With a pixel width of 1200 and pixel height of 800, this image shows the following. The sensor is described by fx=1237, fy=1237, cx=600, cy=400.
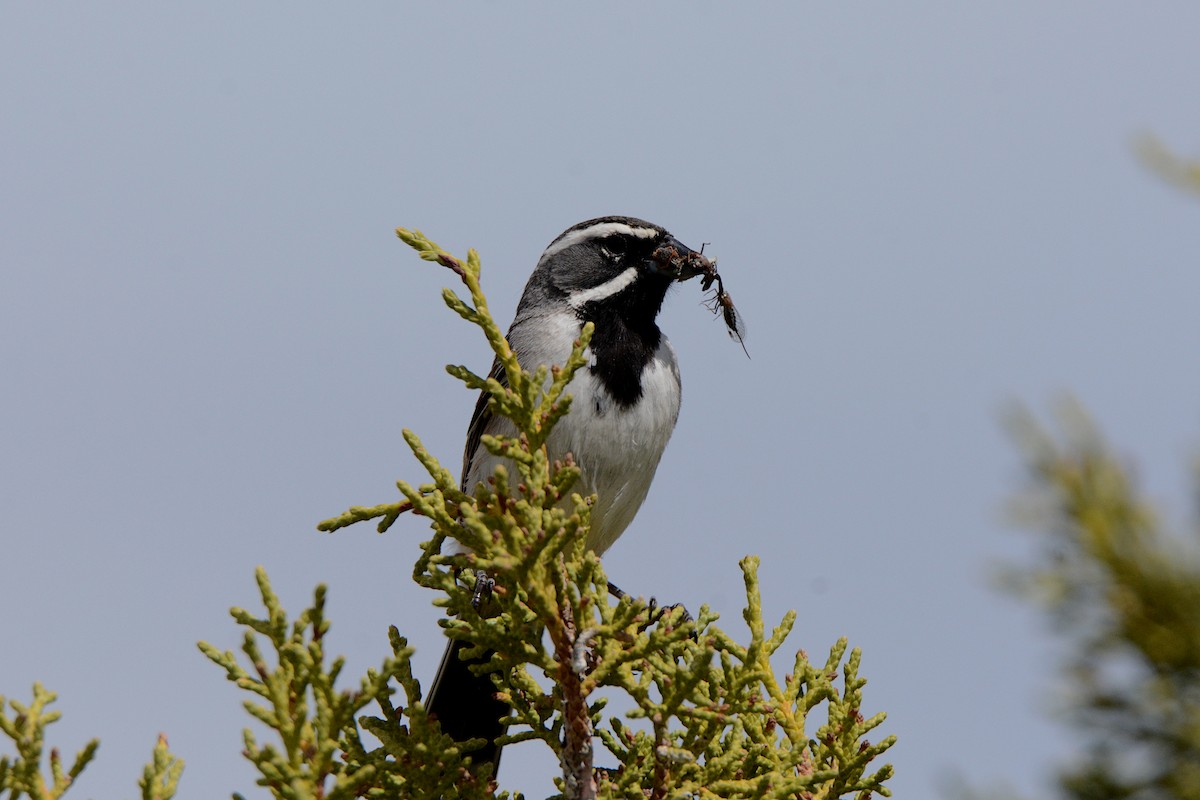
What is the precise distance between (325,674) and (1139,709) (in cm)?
204

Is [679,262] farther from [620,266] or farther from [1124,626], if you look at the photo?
[1124,626]

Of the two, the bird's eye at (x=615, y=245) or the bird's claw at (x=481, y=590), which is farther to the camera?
Result: the bird's eye at (x=615, y=245)

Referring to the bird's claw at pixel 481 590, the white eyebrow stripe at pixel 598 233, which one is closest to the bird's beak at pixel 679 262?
the white eyebrow stripe at pixel 598 233

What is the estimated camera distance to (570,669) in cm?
382

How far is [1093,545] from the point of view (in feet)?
8.24

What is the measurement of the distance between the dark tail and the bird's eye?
2.22 metres

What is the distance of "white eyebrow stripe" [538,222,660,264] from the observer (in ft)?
21.9

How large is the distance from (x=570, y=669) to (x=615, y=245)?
3.28m

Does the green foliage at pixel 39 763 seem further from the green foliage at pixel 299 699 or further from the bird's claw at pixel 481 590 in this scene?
the bird's claw at pixel 481 590

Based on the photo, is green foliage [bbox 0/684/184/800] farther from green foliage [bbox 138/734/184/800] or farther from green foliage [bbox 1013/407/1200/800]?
green foliage [bbox 1013/407/1200/800]

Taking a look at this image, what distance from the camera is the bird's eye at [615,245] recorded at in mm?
6617

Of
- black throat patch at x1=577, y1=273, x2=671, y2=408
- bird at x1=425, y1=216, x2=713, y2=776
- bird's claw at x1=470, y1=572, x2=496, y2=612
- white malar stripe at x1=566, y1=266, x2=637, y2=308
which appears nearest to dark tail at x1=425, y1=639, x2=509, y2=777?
bird at x1=425, y1=216, x2=713, y2=776

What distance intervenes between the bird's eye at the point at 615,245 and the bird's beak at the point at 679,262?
0.17 m

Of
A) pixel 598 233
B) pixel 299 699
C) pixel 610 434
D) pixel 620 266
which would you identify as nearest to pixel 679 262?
pixel 620 266
